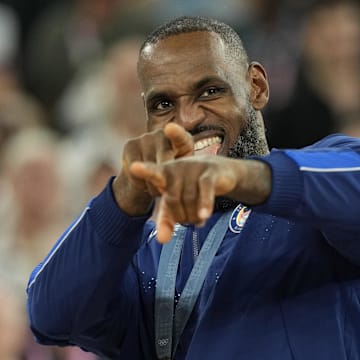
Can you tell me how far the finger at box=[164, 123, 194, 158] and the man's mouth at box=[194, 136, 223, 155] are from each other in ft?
1.48

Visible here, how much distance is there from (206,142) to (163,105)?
0.18 metres

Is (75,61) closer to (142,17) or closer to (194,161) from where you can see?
(142,17)

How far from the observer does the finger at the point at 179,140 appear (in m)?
2.37

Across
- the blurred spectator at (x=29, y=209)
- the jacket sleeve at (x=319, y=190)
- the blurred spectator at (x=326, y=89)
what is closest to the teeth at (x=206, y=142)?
the jacket sleeve at (x=319, y=190)

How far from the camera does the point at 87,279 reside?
9.04 feet

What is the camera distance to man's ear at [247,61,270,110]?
3215 millimetres

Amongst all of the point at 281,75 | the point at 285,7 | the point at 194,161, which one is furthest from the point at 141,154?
the point at 285,7

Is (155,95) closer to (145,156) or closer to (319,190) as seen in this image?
(145,156)

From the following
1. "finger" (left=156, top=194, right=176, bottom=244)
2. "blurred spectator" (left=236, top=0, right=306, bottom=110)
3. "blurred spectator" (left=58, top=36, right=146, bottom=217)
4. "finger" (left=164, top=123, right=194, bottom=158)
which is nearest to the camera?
"finger" (left=156, top=194, right=176, bottom=244)

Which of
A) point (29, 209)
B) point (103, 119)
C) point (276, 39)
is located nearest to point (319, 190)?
point (29, 209)

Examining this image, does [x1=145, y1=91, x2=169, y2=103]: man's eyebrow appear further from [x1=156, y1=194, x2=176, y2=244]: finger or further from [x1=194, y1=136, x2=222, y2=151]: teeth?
[x1=156, y1=194, x2=176, y2=244]: finger

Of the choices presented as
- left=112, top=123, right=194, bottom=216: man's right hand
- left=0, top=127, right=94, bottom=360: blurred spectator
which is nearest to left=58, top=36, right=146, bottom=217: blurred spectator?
left=0, top=127, right=94, bottom=360: blurred spectator

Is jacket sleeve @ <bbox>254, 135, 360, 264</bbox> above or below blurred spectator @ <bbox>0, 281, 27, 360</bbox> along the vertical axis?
above

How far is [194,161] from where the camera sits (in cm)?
227
